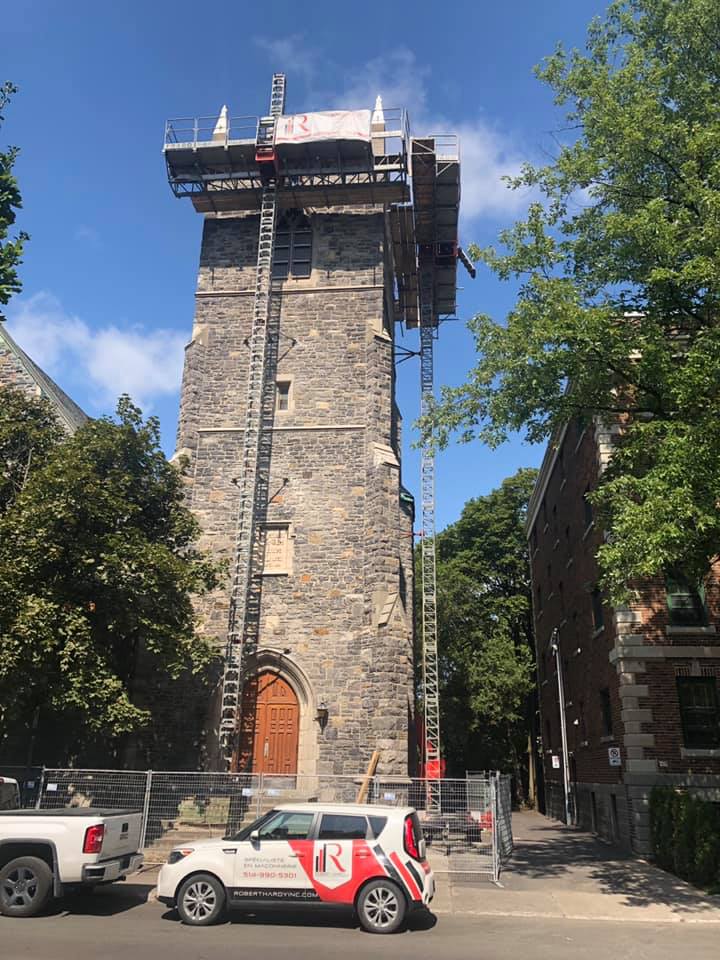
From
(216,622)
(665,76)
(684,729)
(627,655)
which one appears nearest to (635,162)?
(665,76)

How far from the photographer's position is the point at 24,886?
891cm

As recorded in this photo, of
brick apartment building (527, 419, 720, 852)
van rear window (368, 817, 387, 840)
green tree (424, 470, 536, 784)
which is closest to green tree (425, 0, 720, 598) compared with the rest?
brick apartment building (527, 419, 720, 852)

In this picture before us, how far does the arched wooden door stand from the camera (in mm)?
17594

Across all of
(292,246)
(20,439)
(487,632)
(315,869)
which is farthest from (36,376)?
(487,632)

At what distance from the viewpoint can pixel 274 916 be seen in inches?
366

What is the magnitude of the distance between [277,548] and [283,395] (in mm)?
4702

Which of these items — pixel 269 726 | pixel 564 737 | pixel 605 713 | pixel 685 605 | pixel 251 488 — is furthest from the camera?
pixel 564 737

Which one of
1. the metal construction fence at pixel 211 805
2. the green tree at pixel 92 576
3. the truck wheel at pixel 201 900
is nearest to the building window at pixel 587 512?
the metal construction fence at pixel 211 805

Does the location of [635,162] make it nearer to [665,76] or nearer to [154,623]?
[665,76]

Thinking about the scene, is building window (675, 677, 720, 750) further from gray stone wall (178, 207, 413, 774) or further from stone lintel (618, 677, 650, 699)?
gray stone wall (178, 207, 413, 774)

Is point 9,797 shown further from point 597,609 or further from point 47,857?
point 597,609

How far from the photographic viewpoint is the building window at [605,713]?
1828cm

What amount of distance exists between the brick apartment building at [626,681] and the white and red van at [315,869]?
17.8 feet

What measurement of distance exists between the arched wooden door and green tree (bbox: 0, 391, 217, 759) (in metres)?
2.49
